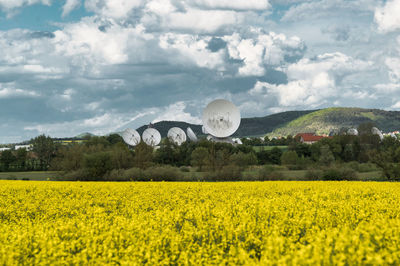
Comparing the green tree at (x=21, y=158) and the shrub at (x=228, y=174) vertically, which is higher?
the green tree at (x=21, y=158)

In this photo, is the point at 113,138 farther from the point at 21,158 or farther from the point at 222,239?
the point at 222,239

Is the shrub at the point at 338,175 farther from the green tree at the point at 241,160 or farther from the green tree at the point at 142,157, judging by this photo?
the green tree at the point at 142,157

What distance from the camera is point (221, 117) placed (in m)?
82.3

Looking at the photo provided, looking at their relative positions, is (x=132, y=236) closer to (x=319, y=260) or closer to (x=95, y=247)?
(x=95, y=247)

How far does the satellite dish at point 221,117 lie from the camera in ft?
266

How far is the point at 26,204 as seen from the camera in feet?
61.5

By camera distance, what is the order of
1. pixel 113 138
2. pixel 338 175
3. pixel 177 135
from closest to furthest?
pixel 338 175, pixel 177 135, pixel 113 138

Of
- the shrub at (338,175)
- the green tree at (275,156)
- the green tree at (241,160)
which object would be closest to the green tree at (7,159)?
the green tree at (241,160)

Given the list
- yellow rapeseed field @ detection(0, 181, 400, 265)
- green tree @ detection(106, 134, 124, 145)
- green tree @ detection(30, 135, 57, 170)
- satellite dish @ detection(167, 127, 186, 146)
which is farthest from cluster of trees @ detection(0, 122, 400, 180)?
yellow rapeseed field @ detection(0, 181, 400, 265)

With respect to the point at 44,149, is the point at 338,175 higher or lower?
lower

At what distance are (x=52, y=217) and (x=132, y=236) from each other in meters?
9.25

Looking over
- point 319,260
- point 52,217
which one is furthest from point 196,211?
point 52,217

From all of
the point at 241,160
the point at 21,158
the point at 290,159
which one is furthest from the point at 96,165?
the point at 21,158

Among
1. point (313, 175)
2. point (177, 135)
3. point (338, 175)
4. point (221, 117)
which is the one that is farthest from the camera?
point (177, 135)
